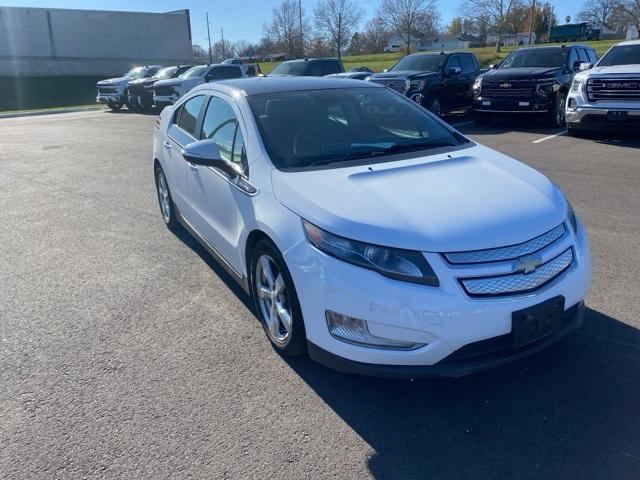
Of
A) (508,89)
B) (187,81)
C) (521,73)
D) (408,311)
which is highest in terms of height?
(187,81)

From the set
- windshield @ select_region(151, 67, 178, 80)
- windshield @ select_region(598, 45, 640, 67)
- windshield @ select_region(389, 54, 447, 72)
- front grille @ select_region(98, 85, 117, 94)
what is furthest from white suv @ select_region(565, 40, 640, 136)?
front grille @ select_region(98, 85, 117, 94)

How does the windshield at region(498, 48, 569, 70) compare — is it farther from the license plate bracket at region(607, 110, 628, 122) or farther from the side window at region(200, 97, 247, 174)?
the side window at region(200, 97, 247, 174)

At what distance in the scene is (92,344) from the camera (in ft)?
12.5

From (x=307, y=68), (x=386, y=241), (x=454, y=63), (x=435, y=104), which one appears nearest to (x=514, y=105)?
(x=435, y=104)

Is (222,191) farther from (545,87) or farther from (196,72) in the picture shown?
(196,72)

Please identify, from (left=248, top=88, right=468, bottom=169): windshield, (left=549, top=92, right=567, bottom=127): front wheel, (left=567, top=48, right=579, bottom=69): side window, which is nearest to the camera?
(left=248, top=88, right=468, bottom=169): windshield

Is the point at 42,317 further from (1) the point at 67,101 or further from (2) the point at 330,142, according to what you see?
(1) the point at 67,101

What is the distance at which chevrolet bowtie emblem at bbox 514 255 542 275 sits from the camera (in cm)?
279

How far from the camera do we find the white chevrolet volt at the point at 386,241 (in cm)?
271

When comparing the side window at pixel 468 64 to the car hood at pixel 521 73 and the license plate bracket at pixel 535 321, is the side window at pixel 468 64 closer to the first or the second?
the car hood at pixel 521 73

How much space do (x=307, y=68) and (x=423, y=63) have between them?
403cm

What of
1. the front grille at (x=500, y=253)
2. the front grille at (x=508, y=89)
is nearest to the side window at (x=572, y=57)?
the front grille at (x=508, y=89)

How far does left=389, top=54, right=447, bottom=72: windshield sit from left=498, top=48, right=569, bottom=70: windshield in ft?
5.30

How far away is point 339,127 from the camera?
13.4 feet
